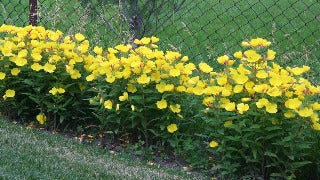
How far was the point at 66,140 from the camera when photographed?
454 cm

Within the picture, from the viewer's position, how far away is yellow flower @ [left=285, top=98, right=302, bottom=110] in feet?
12.5

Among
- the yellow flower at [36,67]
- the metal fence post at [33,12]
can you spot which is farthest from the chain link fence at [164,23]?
the yellow flower at [36,67]

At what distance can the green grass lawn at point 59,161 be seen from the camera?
3719 millimetres

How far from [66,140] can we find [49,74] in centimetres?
54

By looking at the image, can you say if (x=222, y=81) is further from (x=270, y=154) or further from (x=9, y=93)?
(x=9, y=93)

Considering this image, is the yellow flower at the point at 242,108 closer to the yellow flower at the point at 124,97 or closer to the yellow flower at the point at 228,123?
the yellow flower at the point at 228,123

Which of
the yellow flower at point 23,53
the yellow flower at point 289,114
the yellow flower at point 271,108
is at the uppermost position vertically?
the yellow flower at point 23,53

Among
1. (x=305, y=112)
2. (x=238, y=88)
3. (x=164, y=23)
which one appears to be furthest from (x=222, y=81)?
(x=164, y=23)

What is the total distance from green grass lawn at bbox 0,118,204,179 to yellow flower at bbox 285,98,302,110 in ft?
2.28

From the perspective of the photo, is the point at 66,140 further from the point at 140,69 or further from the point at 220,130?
the point at 220,130

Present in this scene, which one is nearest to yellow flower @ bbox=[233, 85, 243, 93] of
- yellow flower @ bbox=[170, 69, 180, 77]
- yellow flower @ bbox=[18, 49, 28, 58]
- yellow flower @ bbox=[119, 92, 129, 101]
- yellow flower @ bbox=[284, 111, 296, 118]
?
yellow flower @ bbox=[284, 111, 296, 118]

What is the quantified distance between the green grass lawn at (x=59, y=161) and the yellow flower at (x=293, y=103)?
694 mm

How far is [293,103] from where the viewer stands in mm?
3816

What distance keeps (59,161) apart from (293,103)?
1398mm
